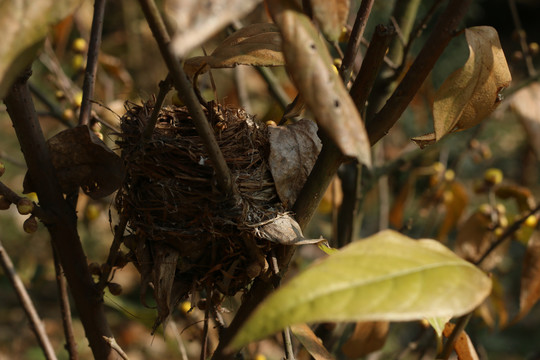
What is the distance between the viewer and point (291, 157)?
862mm

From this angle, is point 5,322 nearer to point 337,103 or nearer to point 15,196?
point 15,196

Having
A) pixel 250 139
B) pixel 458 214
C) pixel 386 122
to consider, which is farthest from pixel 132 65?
pixel 386 122

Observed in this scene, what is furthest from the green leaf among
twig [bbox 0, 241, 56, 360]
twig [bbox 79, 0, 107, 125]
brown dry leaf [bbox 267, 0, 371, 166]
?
twig [bbox 0, 241, 56, 360]

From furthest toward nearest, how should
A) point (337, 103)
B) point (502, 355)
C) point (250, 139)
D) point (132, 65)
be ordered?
point (132, 65) → point (502, 355) → point (250, 139) → point (337, 103)

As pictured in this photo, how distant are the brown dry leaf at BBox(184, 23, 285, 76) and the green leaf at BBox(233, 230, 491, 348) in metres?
0.29

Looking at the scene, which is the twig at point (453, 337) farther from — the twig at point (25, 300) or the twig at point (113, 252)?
the twig at point (25, 300)

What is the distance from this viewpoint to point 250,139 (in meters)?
0.91

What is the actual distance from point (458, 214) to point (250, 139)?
1005 mm

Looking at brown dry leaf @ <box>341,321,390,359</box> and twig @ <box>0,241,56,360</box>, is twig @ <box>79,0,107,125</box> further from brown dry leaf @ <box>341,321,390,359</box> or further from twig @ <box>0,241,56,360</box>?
brown dry leaf @ <box>341,321,390,359</box>

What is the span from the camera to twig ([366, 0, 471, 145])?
62 centimetres

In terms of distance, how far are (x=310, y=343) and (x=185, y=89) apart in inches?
17.0

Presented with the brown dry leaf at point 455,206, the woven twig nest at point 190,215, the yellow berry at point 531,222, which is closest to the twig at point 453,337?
the woven twig nest at point 190,215

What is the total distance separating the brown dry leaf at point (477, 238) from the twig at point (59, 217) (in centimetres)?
93

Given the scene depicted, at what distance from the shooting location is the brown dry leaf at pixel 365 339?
1.12 m
